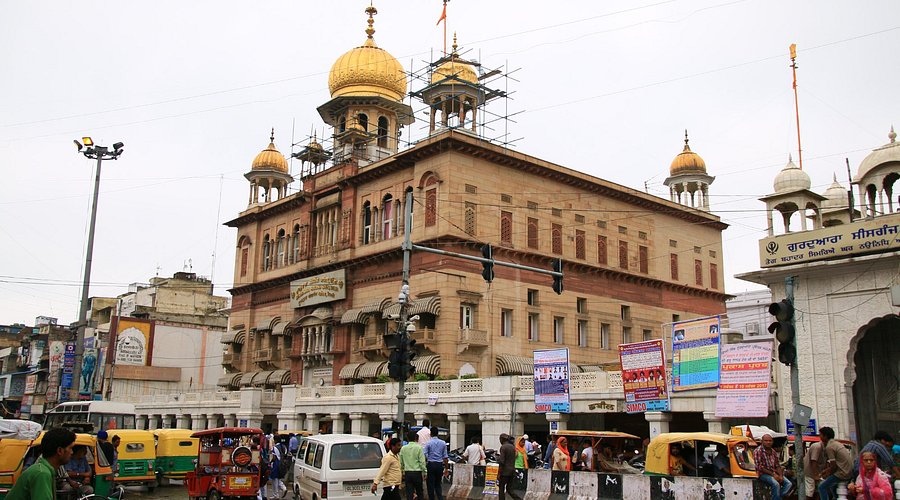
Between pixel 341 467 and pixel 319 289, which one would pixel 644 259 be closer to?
pixel 319 289

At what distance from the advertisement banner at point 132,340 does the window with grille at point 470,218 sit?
39.1 m

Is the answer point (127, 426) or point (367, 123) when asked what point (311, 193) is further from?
point (127, 426)

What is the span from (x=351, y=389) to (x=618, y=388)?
1710 centimetres

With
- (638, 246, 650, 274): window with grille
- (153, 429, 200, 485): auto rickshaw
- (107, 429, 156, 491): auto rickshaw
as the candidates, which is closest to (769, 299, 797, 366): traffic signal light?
(107, 429, 156, 491): auto rickshaw

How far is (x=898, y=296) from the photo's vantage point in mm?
21156

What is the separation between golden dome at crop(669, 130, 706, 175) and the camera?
2315 inches

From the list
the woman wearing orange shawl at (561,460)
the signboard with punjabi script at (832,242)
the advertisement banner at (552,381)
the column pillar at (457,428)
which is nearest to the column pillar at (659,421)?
the advertisement banner at (552,381)

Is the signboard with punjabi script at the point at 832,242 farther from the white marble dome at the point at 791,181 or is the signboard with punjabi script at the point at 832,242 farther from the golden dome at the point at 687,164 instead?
the golden dome at the point at 687,164

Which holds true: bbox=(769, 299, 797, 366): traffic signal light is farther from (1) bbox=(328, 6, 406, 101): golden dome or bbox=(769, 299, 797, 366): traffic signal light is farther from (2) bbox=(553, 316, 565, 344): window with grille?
(1) bbox=(328, 6, 406, 101): golden dome

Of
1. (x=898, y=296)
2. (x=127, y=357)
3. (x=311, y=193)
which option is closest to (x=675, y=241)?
(x=311, y=193)

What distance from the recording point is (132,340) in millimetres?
69688

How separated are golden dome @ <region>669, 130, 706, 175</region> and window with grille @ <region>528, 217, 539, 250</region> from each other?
60.2ft

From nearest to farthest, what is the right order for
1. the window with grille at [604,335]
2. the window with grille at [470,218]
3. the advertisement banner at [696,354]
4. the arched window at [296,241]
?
the advertisement banner at [696,354] < the window with grille at [470,218] < the window with grille at [604,335] < the arched window at [296,241]

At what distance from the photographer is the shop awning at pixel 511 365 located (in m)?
41.6
